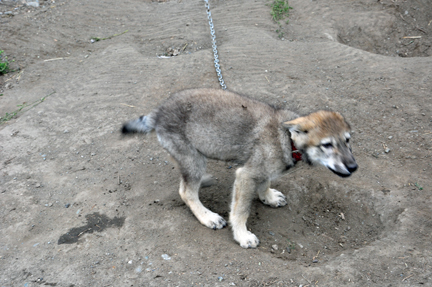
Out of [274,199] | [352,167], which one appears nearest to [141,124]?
[274,199]

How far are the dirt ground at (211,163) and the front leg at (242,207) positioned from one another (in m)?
0.14

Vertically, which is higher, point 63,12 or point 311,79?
point 63,12

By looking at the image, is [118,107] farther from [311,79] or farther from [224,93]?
[311,79]

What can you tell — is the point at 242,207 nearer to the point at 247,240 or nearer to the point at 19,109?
the point at 247,240

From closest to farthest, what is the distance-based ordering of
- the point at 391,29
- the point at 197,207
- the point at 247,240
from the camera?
the point at 247,240, the point at 197,207, the point at 391,29

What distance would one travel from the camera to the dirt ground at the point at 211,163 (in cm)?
378

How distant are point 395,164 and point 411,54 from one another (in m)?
4.51

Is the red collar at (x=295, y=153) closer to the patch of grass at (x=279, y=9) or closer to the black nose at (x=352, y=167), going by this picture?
the black nose at (x=352, y=167)

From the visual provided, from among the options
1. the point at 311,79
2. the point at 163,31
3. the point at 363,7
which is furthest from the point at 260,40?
the point at 363,7

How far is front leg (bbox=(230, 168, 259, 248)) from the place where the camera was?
4.14 m

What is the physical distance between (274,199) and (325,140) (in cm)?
147

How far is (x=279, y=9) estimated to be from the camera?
9250 mm

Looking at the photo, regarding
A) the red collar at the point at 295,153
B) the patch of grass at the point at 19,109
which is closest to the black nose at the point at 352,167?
the red collar at the point at 295,153

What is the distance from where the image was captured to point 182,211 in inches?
183
